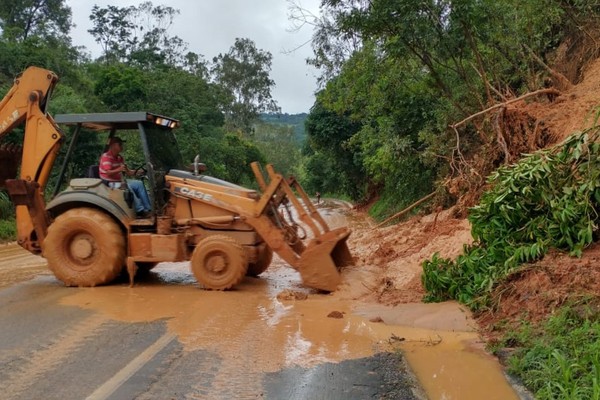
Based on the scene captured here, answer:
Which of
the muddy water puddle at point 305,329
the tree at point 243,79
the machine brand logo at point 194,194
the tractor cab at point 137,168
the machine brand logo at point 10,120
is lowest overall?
the muddy water puddle at point 305,329

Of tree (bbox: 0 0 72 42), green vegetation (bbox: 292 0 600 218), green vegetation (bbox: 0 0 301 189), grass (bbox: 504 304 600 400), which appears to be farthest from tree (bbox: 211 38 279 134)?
grass (bbox: 504 304 600 400)

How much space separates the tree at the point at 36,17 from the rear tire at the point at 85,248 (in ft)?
101

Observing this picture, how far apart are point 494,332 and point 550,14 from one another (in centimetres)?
849

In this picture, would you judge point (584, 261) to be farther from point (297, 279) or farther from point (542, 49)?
point (542, 49)

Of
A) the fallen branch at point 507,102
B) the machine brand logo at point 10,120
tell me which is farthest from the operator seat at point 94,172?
the fallen branch at point 507,102

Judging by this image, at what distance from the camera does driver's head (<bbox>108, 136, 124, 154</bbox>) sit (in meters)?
9.06

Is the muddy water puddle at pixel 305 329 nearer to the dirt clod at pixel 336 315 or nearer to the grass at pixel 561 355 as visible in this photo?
the dirt clod at pixel 336 315

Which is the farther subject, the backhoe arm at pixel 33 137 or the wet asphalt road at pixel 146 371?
the backhoe arm at pixel 33 137

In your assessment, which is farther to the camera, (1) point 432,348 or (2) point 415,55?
(2) point 415,55

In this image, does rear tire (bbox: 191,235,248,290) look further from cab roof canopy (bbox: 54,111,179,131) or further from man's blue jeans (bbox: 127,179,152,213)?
cab roof canopy (bbox: 54,111,179,131)

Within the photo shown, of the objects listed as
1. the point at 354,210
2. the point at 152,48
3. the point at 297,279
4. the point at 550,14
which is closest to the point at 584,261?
the point at 297,279

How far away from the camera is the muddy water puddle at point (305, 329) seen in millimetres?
5094

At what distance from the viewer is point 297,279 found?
9734 mm

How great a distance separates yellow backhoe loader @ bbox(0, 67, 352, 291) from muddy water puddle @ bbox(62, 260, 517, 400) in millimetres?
470
